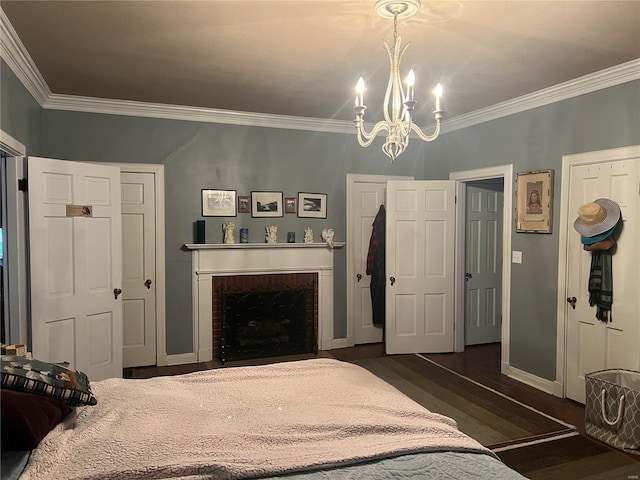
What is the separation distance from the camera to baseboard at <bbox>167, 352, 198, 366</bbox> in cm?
455

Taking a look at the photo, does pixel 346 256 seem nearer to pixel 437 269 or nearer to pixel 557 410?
pixel 437 269

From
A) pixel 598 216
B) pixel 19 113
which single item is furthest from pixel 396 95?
pixel 19 113

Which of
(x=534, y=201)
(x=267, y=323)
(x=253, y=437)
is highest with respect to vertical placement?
(x=534, y=201)

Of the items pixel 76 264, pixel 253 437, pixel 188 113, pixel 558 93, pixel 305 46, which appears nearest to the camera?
pixel 253 437

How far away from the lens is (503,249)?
4387mm

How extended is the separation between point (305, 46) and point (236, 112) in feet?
6.20

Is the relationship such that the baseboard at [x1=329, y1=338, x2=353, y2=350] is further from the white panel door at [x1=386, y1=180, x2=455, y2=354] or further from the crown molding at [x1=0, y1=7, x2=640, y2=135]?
the crown molding at [x1=0, y1=7, x2=640, y2=135]

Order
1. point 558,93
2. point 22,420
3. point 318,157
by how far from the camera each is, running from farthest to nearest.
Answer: point 318,157 < point 558,93 < point 22,420

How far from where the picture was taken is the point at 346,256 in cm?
519

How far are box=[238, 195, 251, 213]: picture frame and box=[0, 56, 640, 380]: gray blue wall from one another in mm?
75

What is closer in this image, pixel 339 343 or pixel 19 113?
pixel 19 113

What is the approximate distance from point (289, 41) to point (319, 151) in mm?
2267

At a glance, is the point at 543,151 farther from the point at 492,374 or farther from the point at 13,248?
the point at 13,248

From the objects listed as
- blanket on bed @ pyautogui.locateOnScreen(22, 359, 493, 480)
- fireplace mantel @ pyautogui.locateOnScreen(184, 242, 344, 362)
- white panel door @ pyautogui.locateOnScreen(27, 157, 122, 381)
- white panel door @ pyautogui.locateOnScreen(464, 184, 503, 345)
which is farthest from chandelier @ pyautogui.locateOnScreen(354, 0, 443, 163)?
white panel door @ pyautogui.locateOnScreen(464, 184, 503, 345)
